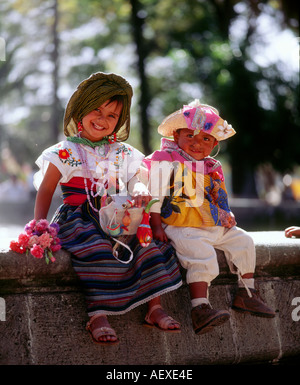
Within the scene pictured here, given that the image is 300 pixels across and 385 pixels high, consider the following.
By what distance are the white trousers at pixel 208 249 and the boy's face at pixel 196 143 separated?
0.49 m

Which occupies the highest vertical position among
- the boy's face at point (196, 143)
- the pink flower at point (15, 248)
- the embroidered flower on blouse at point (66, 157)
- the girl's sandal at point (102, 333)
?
the boy's face at point (196, 143)

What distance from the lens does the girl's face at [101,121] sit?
3398 mm

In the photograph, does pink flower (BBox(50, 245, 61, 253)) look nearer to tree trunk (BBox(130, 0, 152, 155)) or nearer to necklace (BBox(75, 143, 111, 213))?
necklace (BBox(75, 143, 111, 213))

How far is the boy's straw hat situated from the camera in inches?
138

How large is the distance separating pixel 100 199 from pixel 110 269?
1.62 feet

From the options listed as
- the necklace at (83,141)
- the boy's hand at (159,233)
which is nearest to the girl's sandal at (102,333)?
the boy's hand at (159,233)

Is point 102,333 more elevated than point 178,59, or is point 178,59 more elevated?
point 178,59

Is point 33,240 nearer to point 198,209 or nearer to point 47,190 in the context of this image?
point 47,190

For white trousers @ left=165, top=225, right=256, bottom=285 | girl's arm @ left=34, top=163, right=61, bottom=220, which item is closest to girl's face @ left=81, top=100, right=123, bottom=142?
girl's arm @ left=34, top=163, right=61, bottom=220

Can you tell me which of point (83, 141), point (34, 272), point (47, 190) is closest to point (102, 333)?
point (34, 272)

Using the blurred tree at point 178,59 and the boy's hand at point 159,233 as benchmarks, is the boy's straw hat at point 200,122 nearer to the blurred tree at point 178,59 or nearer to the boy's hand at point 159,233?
the boy's hand at point 159,233

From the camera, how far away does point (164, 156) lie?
3494mm

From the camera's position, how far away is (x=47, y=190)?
10.6 ft
